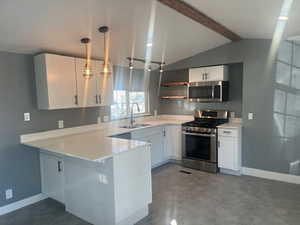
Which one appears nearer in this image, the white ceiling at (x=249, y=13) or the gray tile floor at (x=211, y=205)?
the white ceiling at (x=249, y=13)

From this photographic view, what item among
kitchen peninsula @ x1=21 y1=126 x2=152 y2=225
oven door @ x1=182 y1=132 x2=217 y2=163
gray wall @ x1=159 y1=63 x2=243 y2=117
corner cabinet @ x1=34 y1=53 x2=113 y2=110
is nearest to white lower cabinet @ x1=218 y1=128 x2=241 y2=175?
oven door @ x1=182 y1=132 x2=217 y2=163

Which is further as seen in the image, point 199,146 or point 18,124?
point 199,146

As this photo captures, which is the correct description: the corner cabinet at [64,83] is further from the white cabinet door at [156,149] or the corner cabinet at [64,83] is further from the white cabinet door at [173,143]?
the white cabinet door at [173,143]

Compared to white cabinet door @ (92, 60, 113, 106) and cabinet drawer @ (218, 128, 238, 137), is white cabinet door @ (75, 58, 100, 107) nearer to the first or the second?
white cabinet door @ (92, 60, 113, 106)

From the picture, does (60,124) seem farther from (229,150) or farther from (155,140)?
(229,150)

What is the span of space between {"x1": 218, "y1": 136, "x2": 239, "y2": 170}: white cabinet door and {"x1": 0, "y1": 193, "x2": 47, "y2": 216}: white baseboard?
10.3ft

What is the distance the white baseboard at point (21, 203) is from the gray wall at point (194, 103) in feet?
11.0

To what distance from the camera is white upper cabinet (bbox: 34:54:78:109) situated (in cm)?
293

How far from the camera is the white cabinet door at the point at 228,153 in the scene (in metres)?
3.93

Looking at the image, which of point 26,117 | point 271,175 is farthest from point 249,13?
point 26,117

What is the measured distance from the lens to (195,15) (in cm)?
272

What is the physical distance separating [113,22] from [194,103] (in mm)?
2939

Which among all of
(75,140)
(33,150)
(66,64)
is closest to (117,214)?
(75,140)

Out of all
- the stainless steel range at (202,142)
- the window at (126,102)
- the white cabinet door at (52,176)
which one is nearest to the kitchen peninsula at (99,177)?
the white cabinet door at (52,176)
